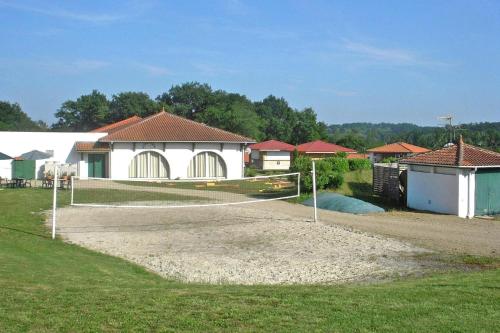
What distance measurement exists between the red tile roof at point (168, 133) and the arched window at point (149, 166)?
4.74 ft


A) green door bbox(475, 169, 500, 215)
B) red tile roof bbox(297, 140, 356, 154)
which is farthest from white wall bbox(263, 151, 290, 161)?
green door bbox(475, 169, 500, 215)

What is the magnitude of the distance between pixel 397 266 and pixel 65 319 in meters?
8.12

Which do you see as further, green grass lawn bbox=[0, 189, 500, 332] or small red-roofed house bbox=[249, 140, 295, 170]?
small red-roofed house bbox=[249, 140, 295, 170]

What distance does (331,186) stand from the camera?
31359mm

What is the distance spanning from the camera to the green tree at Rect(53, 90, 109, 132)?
114250 mm

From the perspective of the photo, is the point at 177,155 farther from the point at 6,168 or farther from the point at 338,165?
the point at 338,165

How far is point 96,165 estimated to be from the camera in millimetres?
43500

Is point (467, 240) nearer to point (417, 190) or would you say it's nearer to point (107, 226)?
point (417, 190)

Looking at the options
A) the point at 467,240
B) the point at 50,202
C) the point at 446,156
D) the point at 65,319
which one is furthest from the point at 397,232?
the point at 50,202

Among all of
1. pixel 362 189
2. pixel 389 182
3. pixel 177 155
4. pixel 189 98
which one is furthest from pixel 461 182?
pixel 189 98

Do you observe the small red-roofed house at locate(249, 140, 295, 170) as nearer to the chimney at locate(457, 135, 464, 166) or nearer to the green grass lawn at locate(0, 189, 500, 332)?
the chimney at locate(457, 135, 464, 166)

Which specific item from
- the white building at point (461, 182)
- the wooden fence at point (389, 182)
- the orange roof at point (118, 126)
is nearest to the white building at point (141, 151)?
the orange roof at point (118, 126)

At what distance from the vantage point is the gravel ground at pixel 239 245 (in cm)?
1212

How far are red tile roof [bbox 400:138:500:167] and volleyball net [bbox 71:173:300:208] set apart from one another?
232 inches
